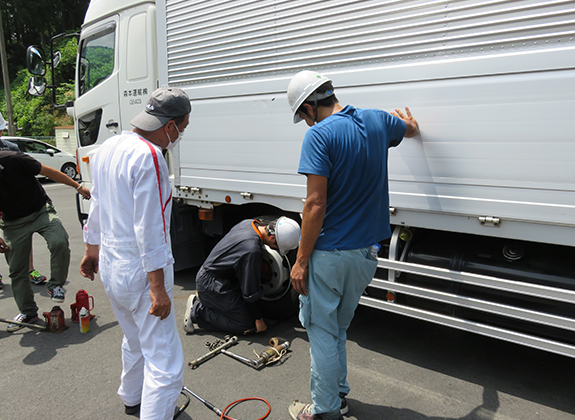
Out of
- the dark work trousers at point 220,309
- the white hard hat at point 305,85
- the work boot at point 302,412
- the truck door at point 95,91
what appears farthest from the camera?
the truck door at point 95,91

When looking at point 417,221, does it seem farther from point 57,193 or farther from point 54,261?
point 57,193

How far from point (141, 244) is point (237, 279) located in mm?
1912

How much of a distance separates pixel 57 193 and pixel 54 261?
10269 millimetres

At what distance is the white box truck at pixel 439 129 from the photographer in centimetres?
245

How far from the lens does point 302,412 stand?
259cm

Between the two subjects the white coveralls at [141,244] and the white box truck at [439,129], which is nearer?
the white coveralls at [141,244]

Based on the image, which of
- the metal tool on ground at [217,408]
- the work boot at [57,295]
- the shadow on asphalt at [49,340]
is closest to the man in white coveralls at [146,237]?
the metal tool on ground at [217,408]

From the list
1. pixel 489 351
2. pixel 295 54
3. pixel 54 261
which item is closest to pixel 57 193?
pixel 54 261

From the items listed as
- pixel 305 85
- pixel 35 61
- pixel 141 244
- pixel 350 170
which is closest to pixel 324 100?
pixel 305 85

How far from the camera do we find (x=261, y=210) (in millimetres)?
4309

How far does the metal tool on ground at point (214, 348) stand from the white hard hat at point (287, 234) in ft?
2.92

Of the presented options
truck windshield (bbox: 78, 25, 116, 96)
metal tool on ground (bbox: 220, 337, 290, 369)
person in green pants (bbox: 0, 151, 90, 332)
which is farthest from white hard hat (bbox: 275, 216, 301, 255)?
truck windshield (bbox: 78, 25, 116, 96)

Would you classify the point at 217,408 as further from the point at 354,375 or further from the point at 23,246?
the point at 23,246

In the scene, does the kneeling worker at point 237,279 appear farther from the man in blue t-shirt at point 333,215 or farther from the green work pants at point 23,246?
the green work pants at point 23,246
